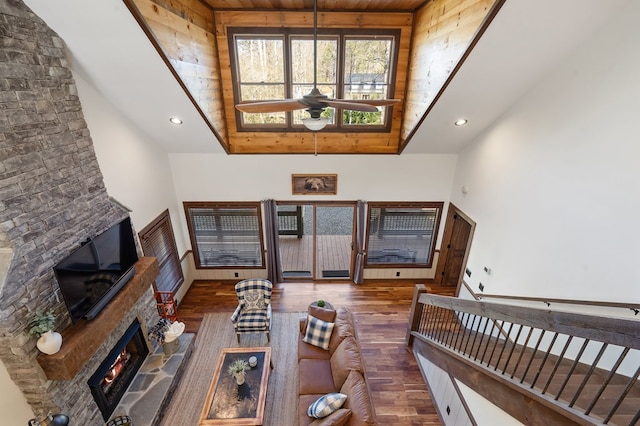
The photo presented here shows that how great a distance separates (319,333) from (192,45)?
4.46 metres

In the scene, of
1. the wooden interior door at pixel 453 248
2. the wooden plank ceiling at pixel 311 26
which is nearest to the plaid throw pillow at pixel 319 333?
the wooden interior door at pixel 453 248

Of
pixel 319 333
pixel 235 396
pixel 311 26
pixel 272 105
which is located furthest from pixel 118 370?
pixel 311 26

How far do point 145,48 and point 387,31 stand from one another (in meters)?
3.55

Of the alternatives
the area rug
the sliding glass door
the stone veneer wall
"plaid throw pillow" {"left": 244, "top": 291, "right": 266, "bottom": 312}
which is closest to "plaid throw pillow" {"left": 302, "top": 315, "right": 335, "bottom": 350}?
the area rug

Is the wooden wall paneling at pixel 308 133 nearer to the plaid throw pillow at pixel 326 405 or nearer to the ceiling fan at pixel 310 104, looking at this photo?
the ceiling fan at pixel 310 104

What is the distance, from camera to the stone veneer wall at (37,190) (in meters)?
2.63

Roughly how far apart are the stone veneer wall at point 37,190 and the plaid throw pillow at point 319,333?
2742 mm

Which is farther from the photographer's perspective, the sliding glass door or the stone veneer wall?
the sliding glass door

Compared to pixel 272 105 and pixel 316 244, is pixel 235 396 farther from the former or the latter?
pixel 316 244

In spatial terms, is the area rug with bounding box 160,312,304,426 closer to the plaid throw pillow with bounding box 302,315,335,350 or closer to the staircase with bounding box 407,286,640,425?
the plaid throw pillow with bounding box 302,315,335,350

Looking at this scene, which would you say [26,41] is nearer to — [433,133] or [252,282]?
[252,282]

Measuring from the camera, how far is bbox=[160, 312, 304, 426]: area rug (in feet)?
13.4

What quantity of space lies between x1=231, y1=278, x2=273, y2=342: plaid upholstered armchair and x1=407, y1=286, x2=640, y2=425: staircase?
2878 millimetres

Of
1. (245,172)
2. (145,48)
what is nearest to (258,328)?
(245,172)
